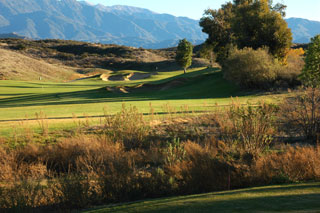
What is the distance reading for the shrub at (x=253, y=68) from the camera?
29719 mm

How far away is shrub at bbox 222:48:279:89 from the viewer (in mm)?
29719

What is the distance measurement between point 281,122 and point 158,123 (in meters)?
5.49

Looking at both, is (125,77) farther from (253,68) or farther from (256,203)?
(256,203)

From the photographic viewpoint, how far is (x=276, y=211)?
407 cm

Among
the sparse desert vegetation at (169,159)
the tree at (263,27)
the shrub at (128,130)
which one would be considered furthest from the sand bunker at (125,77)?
the shrub at (128,130)

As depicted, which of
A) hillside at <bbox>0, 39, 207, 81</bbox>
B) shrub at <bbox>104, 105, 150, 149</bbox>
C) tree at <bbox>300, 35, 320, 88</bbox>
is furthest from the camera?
hillside at <bbox>0, 39, 207, 81</bbox>

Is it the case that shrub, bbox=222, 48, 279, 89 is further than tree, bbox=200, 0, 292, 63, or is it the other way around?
tree, bbox=200, 0, 292, 63

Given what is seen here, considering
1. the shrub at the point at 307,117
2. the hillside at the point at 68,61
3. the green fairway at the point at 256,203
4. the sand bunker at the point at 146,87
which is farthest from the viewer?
the hillside at the point at 68,61

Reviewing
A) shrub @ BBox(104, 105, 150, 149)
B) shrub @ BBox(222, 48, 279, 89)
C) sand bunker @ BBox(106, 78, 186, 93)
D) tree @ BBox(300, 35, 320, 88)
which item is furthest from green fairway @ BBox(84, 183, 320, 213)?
sand bunker @ BBox(106, 78, 186, 93)

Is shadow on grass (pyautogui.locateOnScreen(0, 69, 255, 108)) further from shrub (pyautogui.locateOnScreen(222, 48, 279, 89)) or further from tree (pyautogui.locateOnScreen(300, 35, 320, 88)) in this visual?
tree (pyautogui.locateOnScreen(300, 35, 320, 88))

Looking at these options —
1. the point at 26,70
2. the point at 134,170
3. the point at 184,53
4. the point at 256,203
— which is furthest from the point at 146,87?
the point at 256,203

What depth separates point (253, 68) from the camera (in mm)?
30094

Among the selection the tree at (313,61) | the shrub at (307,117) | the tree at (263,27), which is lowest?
the shrub at (307,117)

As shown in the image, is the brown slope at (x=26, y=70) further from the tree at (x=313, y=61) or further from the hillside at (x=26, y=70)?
the tree at (x=313, y=61)
